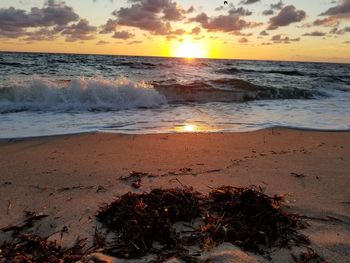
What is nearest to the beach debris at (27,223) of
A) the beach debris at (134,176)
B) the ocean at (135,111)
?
the beach debris at (134,176)

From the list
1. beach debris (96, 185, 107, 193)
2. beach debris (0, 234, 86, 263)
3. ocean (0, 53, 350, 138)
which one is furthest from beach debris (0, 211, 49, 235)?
ocean (0, 53, 350, 138)

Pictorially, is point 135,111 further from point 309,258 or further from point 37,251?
point 309,258

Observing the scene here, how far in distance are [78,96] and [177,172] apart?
741cm

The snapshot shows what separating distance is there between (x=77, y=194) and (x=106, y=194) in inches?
10.8

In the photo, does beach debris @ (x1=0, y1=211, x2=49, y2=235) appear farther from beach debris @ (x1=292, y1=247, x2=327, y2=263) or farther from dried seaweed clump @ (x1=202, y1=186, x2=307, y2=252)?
beach debris @ (x1=292, y1=247, x2=327, y2=263)

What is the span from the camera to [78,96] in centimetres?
1079

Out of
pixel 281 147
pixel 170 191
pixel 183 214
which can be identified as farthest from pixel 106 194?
pixel 281 147

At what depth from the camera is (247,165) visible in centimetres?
444

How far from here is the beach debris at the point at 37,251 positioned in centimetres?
234

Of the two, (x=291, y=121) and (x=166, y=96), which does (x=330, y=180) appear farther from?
(x=166, y=96)

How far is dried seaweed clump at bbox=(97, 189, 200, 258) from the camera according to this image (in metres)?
2.51

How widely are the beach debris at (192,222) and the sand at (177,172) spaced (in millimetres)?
138

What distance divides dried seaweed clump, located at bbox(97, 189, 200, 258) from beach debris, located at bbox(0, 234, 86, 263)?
0.23m

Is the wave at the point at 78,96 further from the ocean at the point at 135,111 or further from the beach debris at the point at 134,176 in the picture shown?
the beach debris at the point at 134,176
